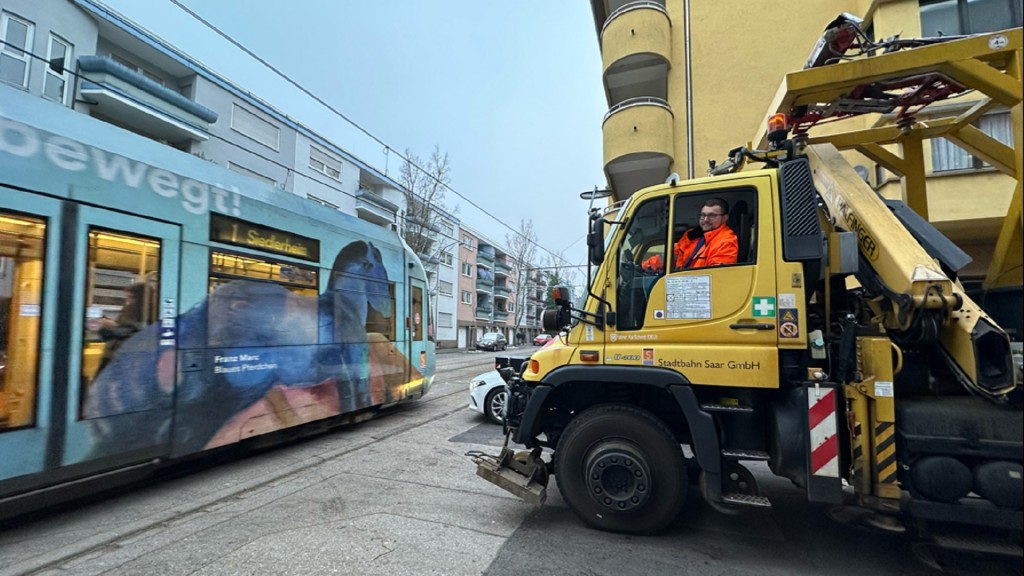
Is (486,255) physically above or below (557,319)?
above

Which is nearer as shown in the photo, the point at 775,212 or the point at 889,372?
the point at 889,372

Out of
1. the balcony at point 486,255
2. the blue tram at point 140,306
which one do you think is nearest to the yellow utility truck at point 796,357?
the blue tram at point 140,306

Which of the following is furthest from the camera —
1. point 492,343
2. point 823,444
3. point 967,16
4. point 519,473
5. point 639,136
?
point 492,343

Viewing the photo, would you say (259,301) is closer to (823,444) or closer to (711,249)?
(711,249)

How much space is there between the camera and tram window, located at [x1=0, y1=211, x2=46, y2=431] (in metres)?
3.65

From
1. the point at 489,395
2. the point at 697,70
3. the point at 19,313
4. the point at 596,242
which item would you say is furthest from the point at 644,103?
the point at 19,313

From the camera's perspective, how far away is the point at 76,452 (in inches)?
158

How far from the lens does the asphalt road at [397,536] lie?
3301 millimetres

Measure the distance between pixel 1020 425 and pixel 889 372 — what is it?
26.7 inches

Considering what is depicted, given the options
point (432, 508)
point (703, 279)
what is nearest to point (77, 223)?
point (432, 508)

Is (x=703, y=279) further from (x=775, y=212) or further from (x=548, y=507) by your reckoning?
(x=548, y=507)

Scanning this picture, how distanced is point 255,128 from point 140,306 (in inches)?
855

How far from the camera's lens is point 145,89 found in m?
17.1

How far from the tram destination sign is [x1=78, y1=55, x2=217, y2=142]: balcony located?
45.5 ft
